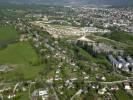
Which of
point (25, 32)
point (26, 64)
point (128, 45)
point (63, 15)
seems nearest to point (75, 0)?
point (63, 15)

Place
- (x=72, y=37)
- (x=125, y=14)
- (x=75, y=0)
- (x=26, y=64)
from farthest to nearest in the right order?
(x=75, y=0)
(x=125, y=14)
(x=72, y=37)
(x=26, y=64)

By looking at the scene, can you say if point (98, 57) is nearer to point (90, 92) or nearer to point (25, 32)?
point (90, 92)

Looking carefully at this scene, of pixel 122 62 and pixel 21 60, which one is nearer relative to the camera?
pixel 122 62

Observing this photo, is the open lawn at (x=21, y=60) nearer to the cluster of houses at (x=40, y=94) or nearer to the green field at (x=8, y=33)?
the cluster of houses at (x=40, y=94)

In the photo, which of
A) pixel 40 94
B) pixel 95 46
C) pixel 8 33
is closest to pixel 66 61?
pixel 95 46

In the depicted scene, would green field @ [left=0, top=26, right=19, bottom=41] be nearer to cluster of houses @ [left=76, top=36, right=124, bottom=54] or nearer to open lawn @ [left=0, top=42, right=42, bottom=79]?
open lawn @ [left=0, top=42, right=42, bottom=79]

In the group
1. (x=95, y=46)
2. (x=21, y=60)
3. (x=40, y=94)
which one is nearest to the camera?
(x=40, y=94)

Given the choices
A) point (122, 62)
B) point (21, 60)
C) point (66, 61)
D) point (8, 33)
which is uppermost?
point (122, 62)

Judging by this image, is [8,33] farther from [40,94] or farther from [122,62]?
[40,94]

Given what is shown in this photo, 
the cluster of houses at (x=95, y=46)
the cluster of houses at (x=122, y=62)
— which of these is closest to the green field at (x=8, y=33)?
the cluster of houses at (x=95, y=46)
